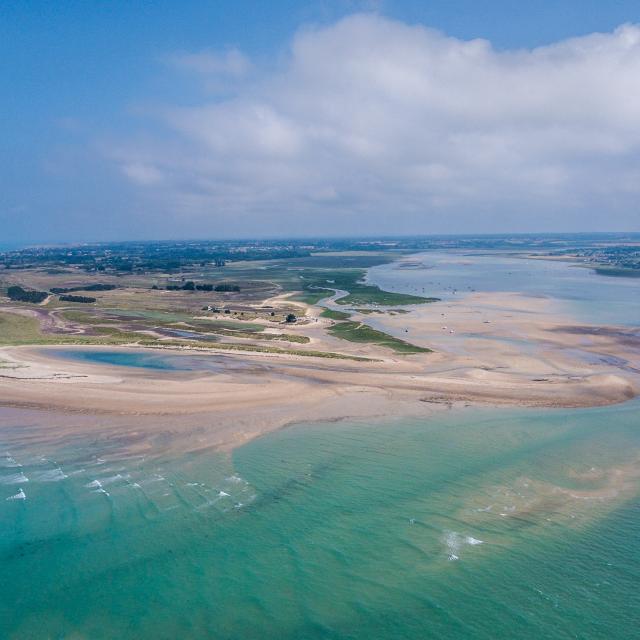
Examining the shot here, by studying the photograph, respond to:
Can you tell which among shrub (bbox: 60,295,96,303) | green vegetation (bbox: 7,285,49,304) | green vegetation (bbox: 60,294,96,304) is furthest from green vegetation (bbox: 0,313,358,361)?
green vegetation (bbox: 7,285,49,304)

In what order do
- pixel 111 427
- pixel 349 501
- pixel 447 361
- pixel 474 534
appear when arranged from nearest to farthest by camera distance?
pixel 474 534 < pixel 349 501 < pixel 111 427 < pixel 447 361

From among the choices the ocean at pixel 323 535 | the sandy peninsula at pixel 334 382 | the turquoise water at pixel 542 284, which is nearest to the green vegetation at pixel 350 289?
the turquoise water at pixel 542 284

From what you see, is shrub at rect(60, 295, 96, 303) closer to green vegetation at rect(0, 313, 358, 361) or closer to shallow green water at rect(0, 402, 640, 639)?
green vegetation at rect(0, 313, 358, 361)

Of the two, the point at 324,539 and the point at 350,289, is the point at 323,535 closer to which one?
the point at 324,539

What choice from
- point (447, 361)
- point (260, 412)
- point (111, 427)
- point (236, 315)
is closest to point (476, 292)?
point (236, 315)

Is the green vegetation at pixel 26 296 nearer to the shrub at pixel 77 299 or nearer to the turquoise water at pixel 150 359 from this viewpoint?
the shrub at pixel 77 299

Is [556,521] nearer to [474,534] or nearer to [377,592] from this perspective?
[474,534]
